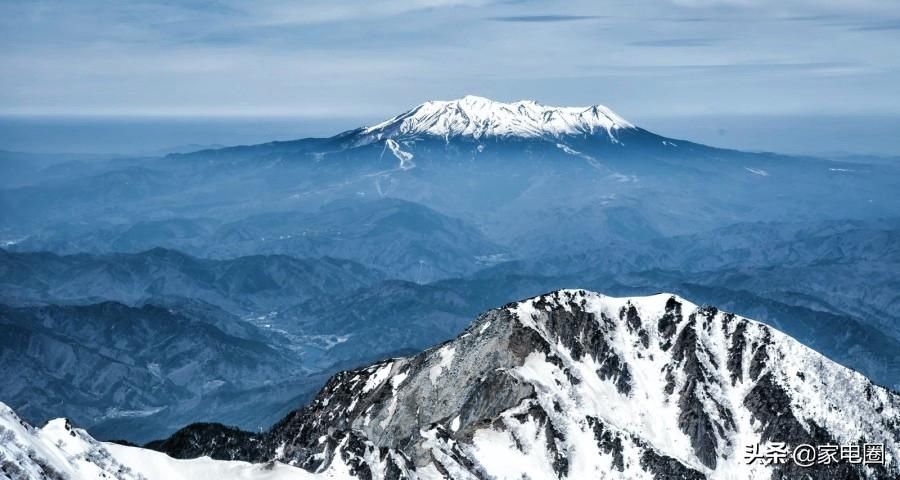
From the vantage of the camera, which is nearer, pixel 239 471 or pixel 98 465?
pixel 98 465

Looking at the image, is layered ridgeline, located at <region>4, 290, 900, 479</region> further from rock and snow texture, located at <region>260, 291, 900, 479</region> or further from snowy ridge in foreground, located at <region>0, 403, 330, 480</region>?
snowy ridge in foreground, located at <region>0, 403, 330, 480</region>

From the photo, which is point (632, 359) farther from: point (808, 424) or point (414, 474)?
point (414, 474)

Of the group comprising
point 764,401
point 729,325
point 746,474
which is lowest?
point 746,474

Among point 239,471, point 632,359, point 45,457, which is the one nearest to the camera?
point 45,457

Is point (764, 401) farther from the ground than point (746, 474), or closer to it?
farther from the ground

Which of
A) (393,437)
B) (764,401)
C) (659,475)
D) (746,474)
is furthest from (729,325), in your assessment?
(393,437)

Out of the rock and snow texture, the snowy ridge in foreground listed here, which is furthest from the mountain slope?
the snowy ridge in foreground
